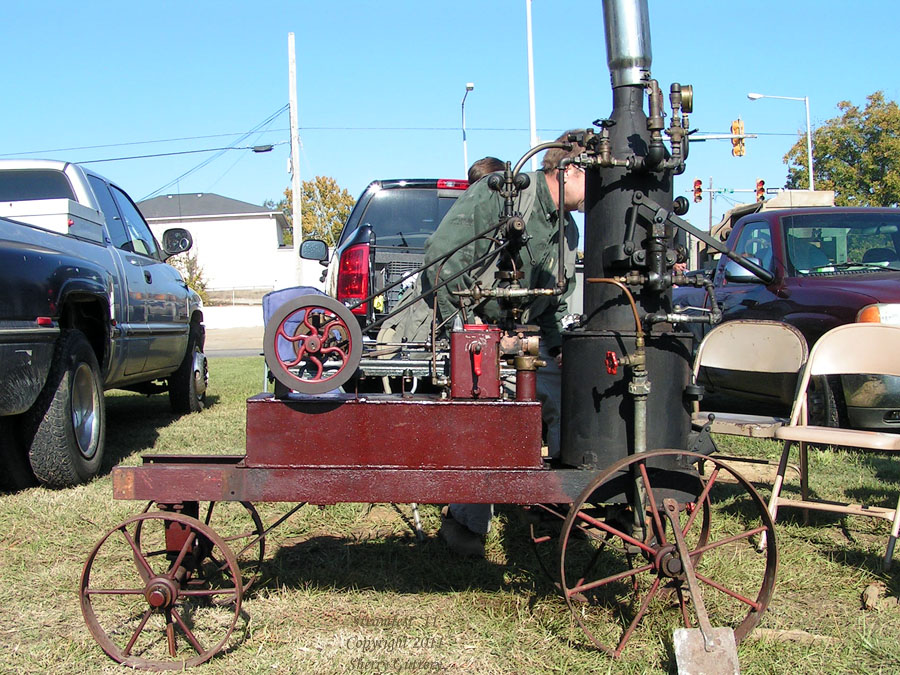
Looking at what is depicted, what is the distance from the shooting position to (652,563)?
8.83ft

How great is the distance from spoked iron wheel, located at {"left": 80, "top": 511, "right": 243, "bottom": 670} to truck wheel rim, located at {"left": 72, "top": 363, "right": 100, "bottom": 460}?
1.62 metres

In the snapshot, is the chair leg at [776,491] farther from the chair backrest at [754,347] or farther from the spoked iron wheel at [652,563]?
the chair backrest at [754,347]

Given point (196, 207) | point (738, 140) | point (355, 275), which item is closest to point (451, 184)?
point (355, 275)

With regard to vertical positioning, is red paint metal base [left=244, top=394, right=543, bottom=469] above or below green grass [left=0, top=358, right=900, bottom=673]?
above

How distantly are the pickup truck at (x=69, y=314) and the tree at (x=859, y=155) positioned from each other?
31038 mm

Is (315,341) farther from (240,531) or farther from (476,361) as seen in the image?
(240,531)

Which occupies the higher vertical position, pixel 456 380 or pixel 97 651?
pixel 456 380

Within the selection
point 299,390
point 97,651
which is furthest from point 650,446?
point 97,651

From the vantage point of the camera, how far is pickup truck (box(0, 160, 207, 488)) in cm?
433

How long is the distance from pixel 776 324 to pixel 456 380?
2721 mm

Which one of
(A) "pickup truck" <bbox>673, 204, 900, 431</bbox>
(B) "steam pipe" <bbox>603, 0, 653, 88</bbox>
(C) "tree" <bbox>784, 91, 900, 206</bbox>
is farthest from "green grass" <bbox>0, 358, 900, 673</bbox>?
(C) "tree" <bbox>784, 91, 900, 206</bbox>

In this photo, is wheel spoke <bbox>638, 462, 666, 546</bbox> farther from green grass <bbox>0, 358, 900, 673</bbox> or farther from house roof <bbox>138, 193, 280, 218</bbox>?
house roof <bbox>138, 193, 280, 218</bbox>

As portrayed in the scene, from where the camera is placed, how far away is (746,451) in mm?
5832

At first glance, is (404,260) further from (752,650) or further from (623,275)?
(752,650)
